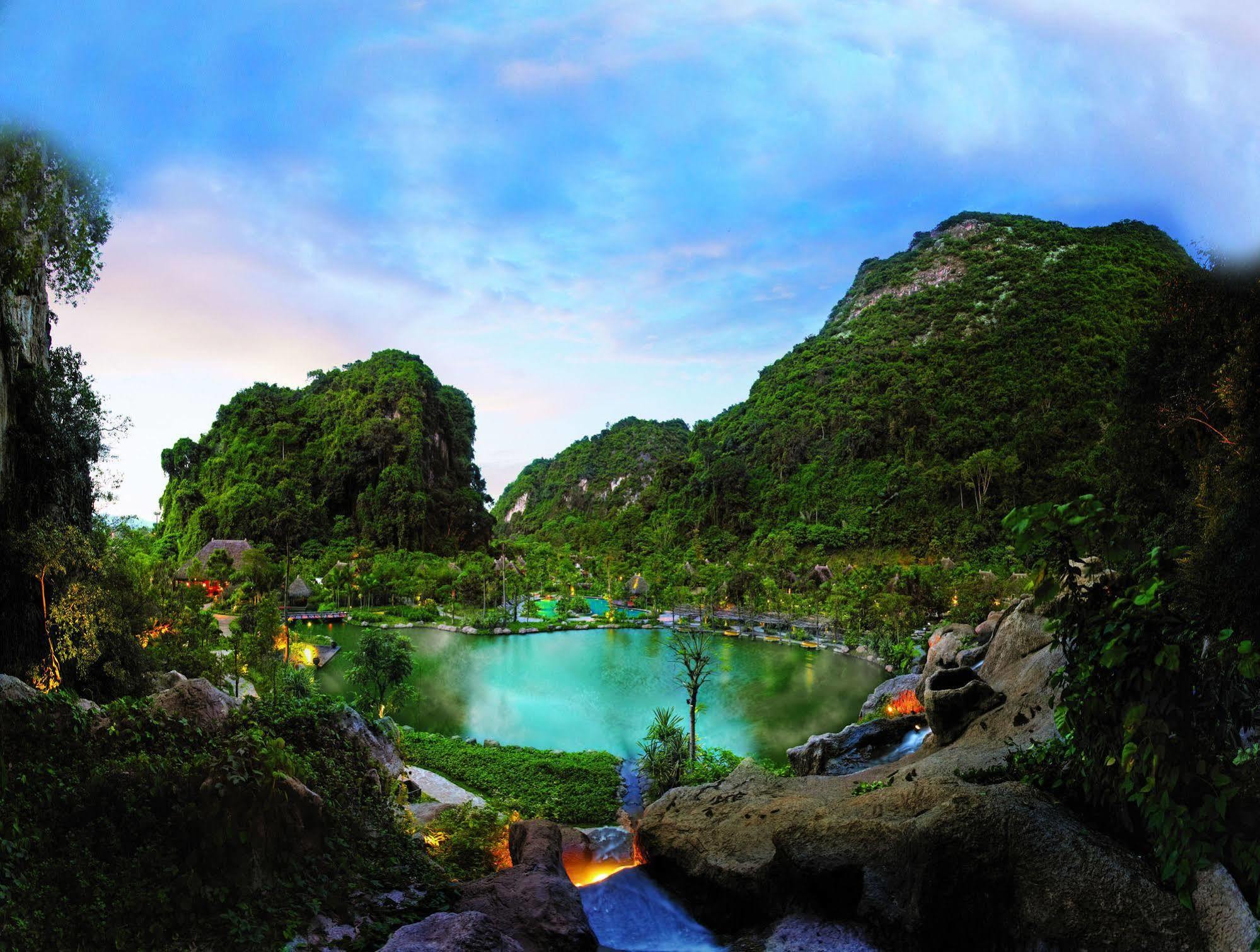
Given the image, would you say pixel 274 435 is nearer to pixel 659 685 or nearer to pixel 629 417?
pixel 659 685

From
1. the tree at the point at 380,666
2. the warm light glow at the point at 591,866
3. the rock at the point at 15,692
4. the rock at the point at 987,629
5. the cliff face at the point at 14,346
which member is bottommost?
the warm light glow at the point at 591,866

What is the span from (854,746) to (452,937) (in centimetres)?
955

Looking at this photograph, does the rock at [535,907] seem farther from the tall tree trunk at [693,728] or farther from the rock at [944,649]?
the rock at [944,649]

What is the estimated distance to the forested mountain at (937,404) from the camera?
44469 millimetres

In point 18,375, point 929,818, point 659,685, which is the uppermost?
point 18,375

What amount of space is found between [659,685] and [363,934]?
66.0 ft

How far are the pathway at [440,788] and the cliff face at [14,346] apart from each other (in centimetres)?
816

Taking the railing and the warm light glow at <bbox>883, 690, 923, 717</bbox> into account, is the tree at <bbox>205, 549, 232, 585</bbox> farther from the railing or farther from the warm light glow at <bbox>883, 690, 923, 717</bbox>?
the warm light glow at <bbox>883, 690, 923, 717</bbox>

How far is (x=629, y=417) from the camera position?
130375 mm

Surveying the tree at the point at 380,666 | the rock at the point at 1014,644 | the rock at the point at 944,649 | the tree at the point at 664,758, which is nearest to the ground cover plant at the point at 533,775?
the tree at the point at 664,758

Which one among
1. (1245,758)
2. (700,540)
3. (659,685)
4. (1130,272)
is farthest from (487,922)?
(1130,272)

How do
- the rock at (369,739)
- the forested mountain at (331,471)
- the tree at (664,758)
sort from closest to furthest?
1. the rock at (369,739)
2. the tree at (664,758)
3. the forested mountain at (331,471)

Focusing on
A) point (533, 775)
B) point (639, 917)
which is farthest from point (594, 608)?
point (639, 917)

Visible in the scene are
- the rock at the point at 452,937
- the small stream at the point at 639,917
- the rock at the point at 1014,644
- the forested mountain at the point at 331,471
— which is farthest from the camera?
the forested mountain at the point at 331,471
